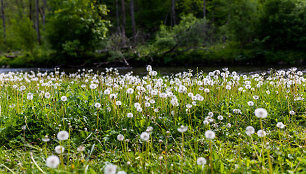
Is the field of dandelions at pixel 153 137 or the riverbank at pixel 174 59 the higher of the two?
the riverbank at pixel 174 59

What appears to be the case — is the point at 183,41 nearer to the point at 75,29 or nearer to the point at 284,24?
the point at 284,24

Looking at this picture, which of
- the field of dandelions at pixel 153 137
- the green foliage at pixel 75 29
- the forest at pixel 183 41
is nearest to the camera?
the field of dandelions at pixel 153 137

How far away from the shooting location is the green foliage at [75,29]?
87.6 feet

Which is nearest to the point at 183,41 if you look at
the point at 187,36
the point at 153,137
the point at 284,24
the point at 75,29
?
the point at 187,36

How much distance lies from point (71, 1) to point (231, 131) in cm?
2706

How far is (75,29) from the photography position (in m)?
27.2

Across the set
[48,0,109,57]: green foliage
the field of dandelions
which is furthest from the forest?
the field of dandelions

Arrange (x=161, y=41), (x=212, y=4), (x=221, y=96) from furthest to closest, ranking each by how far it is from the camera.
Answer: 1. (x=212, y=4)
2. (x=161, y=41)
3. (x=221, y=96)

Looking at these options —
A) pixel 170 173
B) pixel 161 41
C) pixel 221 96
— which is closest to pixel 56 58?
pixel 161 41

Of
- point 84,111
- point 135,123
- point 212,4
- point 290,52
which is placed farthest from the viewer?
point 212,4

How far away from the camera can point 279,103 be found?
5293mm

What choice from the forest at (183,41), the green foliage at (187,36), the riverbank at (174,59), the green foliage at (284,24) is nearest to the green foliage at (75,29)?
the forest at (183,41)

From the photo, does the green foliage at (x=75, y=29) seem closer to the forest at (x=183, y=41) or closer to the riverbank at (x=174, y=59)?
the forest at (x=183, y=41)

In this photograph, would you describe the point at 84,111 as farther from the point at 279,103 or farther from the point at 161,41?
the point at 161,41
